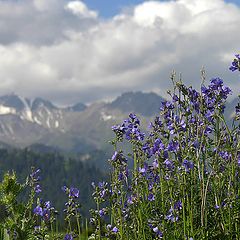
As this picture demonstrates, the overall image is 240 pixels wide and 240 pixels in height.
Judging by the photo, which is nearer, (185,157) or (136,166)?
(185,157)

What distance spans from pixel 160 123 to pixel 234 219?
164 cm

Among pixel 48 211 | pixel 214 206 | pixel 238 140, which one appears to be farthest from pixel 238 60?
pixel 48 211

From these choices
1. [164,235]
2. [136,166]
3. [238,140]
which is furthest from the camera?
[136,166]

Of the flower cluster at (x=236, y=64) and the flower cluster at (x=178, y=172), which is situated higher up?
the flower cluster at (x=236, y=64)

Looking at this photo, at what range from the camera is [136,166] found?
20.0 feet

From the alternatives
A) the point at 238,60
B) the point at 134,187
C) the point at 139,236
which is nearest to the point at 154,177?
the point at 134,187

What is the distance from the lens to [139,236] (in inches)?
226

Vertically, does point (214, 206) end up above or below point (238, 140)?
below

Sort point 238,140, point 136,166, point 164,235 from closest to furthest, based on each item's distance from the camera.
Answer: point 164,235
point 238,140
point 136,166

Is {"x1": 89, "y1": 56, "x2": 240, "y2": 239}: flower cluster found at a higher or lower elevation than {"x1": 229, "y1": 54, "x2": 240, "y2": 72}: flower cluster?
lower

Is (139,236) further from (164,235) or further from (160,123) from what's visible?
(160,123)

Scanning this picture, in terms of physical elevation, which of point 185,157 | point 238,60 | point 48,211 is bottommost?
point 48,211

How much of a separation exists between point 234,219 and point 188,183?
2.03ft

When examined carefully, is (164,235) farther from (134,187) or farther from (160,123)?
(160,123)
